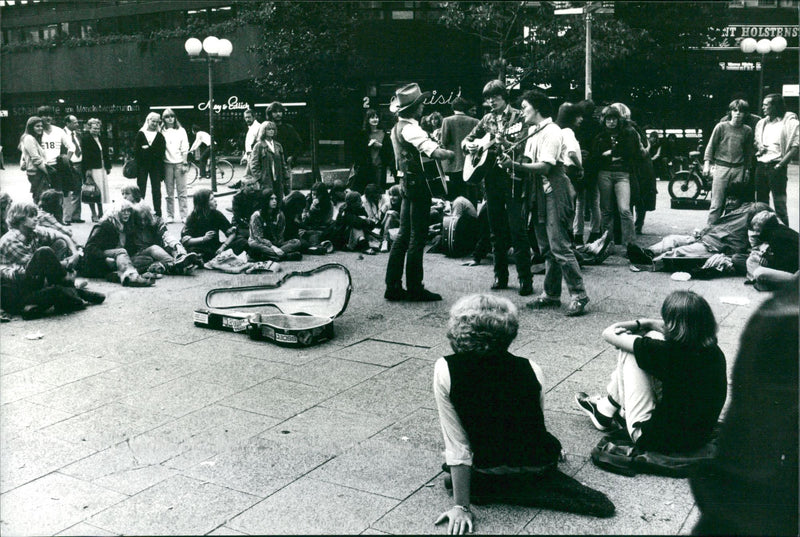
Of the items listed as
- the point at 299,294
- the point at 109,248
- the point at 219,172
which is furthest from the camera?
the point at 219,172

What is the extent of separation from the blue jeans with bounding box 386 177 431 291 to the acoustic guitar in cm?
59

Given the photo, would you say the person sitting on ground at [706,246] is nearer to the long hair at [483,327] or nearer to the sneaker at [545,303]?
the sneaker at [545,303]

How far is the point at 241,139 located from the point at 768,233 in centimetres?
2308

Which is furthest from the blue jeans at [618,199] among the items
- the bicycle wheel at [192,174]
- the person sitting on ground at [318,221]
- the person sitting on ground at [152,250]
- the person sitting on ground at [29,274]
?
the bicycle wheel at [192,174]

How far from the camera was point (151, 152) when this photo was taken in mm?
13859

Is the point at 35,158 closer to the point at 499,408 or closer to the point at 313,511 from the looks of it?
the point at 313,511

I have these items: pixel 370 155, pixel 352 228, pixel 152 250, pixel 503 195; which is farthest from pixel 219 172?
pixel 503 195

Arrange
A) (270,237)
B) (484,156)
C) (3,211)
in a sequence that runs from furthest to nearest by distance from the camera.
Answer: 1. (270,237)
2. (3,211)
3. (484,156)

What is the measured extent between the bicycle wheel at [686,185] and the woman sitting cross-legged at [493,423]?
13570 mm

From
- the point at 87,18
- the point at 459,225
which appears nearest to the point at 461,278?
the point at 459,225

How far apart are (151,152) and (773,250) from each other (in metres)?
9.60

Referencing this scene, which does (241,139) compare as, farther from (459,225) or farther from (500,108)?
(500,108)

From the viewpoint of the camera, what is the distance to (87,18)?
34.3 m

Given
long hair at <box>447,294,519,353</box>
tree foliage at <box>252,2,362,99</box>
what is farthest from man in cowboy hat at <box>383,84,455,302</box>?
tree foliage at <box>252,2,362,99</box>
